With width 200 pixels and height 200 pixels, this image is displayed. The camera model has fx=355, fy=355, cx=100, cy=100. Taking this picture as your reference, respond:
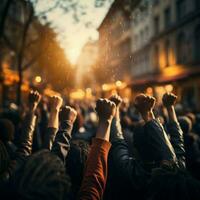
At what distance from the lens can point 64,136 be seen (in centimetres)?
254

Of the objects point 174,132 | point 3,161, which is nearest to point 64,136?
point 3,161

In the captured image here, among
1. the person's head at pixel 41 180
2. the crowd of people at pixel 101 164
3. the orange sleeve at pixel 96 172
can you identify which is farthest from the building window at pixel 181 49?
the person's head at pixel 41 180

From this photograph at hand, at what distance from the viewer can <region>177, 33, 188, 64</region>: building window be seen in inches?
1178

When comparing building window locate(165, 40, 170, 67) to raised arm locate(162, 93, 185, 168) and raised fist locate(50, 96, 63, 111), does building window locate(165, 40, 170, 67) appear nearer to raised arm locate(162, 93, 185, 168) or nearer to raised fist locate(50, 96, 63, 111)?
raised arm locate(162, 93, 185, 168)

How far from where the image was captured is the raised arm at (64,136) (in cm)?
247

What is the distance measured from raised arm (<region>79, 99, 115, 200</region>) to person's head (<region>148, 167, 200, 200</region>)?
31 cm

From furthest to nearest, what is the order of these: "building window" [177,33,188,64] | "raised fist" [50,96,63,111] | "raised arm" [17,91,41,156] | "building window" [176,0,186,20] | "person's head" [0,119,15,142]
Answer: "building window" [176,0,186,20], "building window" [177,33,188,64], "person's head" [0,119,15,142], "raised fist" [50,96,63,111], "raised arm" [17,91,41,156]

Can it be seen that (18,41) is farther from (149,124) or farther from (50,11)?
(149,124)

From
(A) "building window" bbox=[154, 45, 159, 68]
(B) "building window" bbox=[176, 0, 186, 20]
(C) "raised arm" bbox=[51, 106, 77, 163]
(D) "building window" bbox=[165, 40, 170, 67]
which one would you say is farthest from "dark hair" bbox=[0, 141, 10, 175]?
(A) "building window" bbox=[154, 45, 159, 68]

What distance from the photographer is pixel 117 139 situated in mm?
2779

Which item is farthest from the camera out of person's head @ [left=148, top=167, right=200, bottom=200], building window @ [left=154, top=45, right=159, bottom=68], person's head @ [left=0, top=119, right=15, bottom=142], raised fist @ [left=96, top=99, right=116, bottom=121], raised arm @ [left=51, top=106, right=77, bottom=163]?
building window @ [left=154, top=45, right=159, bottom=68]

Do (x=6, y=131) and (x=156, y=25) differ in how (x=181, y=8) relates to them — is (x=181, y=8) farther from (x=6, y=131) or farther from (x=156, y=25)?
(x=6, y=131)

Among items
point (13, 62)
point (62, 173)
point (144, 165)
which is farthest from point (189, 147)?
point (13, 62)

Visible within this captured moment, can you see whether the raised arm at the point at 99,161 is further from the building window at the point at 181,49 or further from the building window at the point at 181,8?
the building window at the point at 181,8
